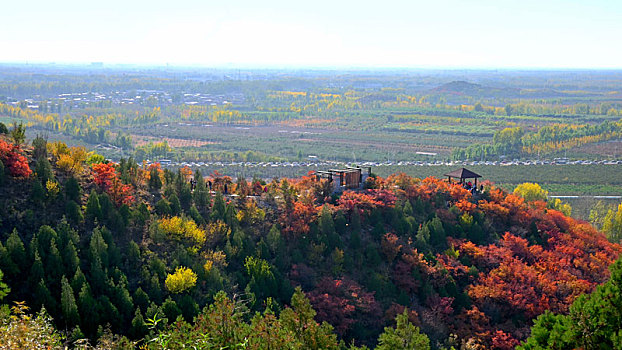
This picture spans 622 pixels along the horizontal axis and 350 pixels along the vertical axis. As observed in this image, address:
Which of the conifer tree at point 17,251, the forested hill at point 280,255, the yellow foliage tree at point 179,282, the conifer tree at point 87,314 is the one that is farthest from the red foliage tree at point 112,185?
the conifer tree at point 87,314

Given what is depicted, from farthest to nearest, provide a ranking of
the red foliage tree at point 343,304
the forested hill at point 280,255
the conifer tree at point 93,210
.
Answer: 1. the conifer tree at point 93,210
2. the red foliage tree at point 343,304
3. the forested hill at point 280,255

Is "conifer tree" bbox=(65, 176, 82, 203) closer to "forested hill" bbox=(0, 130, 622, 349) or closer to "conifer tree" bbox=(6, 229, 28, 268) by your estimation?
"forested hill" bbox=(0, 130, 622, 349)

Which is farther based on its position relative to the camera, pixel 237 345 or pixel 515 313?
pixel 515 313

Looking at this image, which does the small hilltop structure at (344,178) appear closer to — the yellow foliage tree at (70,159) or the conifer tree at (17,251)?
the yellow foliage tree at (70,159)

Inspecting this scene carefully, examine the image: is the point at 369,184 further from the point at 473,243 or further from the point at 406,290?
the point at 406,290

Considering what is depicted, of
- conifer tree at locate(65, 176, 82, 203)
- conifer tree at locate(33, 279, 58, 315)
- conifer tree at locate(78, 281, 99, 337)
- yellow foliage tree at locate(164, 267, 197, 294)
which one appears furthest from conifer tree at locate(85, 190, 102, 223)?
conifer tree at locate(78, 281, 99, 337)

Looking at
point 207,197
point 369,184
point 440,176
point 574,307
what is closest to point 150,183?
point 207,197
